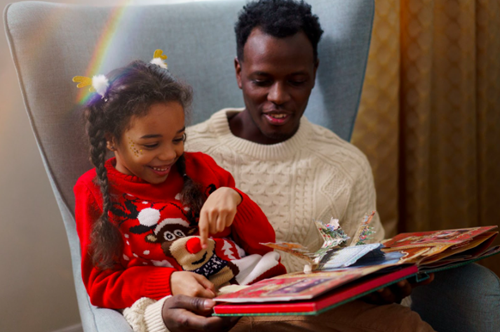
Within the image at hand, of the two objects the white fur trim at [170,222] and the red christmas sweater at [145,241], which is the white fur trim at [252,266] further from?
the white fur trim at [170,222]

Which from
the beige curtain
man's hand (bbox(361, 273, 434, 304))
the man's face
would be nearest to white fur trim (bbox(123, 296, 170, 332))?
man's hand (bbox(361, 273, 434, 304))

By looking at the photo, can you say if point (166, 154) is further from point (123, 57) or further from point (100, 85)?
point (123, 57)

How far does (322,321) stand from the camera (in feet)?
2.90

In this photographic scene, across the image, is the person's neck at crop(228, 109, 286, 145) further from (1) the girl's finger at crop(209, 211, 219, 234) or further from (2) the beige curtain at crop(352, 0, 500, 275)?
(2) the beige curtain at crop(352, 0, 500, 275)

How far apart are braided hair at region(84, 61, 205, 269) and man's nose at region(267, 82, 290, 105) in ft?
0.85

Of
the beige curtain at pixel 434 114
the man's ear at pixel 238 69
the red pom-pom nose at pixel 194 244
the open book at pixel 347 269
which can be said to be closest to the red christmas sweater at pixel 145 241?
the red pom-pom nose at pixel 194 244

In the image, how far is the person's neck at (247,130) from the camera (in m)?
1.27

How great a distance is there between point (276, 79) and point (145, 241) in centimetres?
49

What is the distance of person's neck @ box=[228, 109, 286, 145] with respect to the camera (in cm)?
127

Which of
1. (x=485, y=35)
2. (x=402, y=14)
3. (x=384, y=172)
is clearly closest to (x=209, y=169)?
(x=384, y=172)

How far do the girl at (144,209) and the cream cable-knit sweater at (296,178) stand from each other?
23cm

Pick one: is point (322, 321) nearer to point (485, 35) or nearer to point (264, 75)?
point (264, 75)

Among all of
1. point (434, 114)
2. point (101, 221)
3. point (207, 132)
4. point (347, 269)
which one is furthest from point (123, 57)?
point (434, 114)

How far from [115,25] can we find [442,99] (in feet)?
4.02
